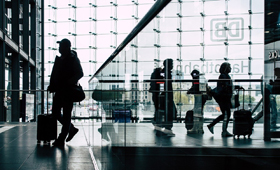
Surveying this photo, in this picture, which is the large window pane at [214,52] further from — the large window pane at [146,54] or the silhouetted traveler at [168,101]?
the large window pane at [146,54]

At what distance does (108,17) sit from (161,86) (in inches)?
765

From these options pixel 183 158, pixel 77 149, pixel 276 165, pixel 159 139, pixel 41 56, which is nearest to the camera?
pixel 276 165

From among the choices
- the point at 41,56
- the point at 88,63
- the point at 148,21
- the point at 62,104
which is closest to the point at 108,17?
the point at 88,63

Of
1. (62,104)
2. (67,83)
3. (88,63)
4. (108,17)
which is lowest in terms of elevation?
(62,104)

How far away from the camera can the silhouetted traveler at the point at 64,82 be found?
370 cm

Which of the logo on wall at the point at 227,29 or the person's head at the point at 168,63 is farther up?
the logo on wall at the point at 227,29

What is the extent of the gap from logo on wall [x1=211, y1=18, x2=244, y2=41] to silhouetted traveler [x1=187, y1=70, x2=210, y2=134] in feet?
0.35

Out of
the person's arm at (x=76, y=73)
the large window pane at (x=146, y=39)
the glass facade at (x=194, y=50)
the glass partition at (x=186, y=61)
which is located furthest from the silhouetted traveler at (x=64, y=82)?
the large window pane at (x=146, y=39)

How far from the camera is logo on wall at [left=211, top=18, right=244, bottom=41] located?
0.57 meters

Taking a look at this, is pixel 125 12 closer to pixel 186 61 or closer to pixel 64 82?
pixel 64 82

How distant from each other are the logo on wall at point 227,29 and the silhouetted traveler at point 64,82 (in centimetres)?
322

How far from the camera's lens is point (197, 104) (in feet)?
2.50

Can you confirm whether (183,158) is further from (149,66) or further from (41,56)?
(41,56)

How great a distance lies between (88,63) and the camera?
19250 millimetres
